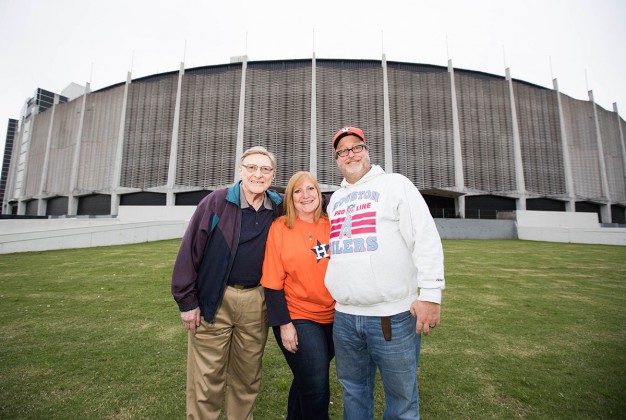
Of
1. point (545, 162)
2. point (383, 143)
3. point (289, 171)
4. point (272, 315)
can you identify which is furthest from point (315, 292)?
point (545, 162)

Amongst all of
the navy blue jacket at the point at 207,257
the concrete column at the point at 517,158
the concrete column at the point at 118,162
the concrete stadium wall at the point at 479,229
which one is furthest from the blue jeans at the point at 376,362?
the concrete column at the point at 118,162

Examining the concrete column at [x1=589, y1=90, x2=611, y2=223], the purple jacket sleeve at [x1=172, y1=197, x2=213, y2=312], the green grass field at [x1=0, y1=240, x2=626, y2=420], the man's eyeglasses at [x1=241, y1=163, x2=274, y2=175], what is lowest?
the green grass field at [x1=0, y1=240, x2=626, y2=420]

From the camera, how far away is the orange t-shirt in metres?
2.10

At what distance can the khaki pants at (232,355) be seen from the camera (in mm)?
2273

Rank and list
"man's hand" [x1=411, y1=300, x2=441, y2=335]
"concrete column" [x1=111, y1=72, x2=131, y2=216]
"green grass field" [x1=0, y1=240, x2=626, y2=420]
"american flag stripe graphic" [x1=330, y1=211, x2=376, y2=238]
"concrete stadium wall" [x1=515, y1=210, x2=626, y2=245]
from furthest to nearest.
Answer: "concrete column" [x1=111, y1=72, x2=131, y2=216] → "concrete stadium wall" [x1=515, y1=210, x2=626, y2=245] → "green grass field" [x1=0, y1=240, x2=626, y2=420] → "american flag stripe graphic" [x1=330, y1=211, x2=376, y2=238] → "man's hand" [x1=411, y1=300, x2=441, y2=335]

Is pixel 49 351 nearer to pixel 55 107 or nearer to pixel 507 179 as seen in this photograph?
→ pixel 507 179

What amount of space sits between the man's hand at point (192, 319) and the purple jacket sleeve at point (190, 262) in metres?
0.03

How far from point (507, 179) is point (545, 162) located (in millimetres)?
5613

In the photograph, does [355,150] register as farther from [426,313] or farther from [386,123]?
[386,123]

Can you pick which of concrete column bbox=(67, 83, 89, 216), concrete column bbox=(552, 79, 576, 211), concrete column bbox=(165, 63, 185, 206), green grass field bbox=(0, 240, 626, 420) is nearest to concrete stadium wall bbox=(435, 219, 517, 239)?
concrete column bbox=(552, 79, 576, 211)

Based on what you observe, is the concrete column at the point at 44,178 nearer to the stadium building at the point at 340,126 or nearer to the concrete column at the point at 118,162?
the stadium building at the point at 340,126

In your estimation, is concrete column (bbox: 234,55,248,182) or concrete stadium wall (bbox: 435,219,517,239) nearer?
concrete stadium wall (bbox: 435,219,517,239)

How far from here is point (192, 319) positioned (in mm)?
2211

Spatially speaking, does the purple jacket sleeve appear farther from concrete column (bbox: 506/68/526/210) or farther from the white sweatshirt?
concrete column (bbox: 506/68/526/210)
